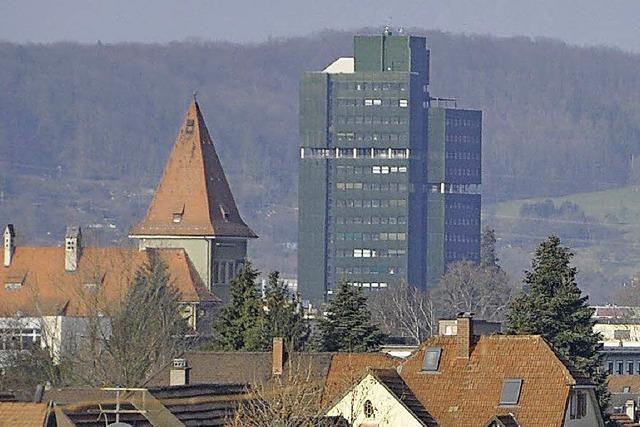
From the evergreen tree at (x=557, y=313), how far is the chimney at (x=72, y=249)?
101758 millimetres

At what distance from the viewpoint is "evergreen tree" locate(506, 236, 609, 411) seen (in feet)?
233

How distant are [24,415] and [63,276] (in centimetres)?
13397

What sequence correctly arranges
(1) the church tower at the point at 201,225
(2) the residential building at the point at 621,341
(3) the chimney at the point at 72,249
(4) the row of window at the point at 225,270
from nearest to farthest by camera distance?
1. (2) the residential building at the point at 621,341
2. (3) the chimney at the point at 72,249
3. (4) the row of window at the point at 225,270
4. (1) the church tower at the point at 201,225

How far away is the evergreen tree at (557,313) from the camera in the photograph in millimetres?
70875

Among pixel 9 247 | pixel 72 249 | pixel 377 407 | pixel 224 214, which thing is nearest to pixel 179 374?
pixel 377 407

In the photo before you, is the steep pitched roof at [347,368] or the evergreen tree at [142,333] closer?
the steep pitched roof at [347,368]

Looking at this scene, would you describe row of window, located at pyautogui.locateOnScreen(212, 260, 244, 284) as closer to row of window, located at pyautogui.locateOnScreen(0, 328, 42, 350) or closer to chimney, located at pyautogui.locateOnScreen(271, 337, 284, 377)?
row of window, located at pyautogui.locateOnScreen(0, 328, 42, 350)

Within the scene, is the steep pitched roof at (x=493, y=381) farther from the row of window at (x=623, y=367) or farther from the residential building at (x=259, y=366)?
the row of window at (x=623, y=367)

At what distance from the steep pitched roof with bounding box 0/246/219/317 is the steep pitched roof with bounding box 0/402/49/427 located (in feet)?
321

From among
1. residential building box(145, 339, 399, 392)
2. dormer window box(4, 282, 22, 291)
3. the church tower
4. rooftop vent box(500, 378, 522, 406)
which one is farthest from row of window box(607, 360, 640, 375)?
rooftop vent box(500, 378, 522, 406)

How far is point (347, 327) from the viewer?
3132 inches

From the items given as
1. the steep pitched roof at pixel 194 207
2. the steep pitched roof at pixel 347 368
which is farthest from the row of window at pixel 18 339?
the steep pitched roof at pixel 194 207

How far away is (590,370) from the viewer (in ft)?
230

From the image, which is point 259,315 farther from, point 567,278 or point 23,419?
point 23,419
